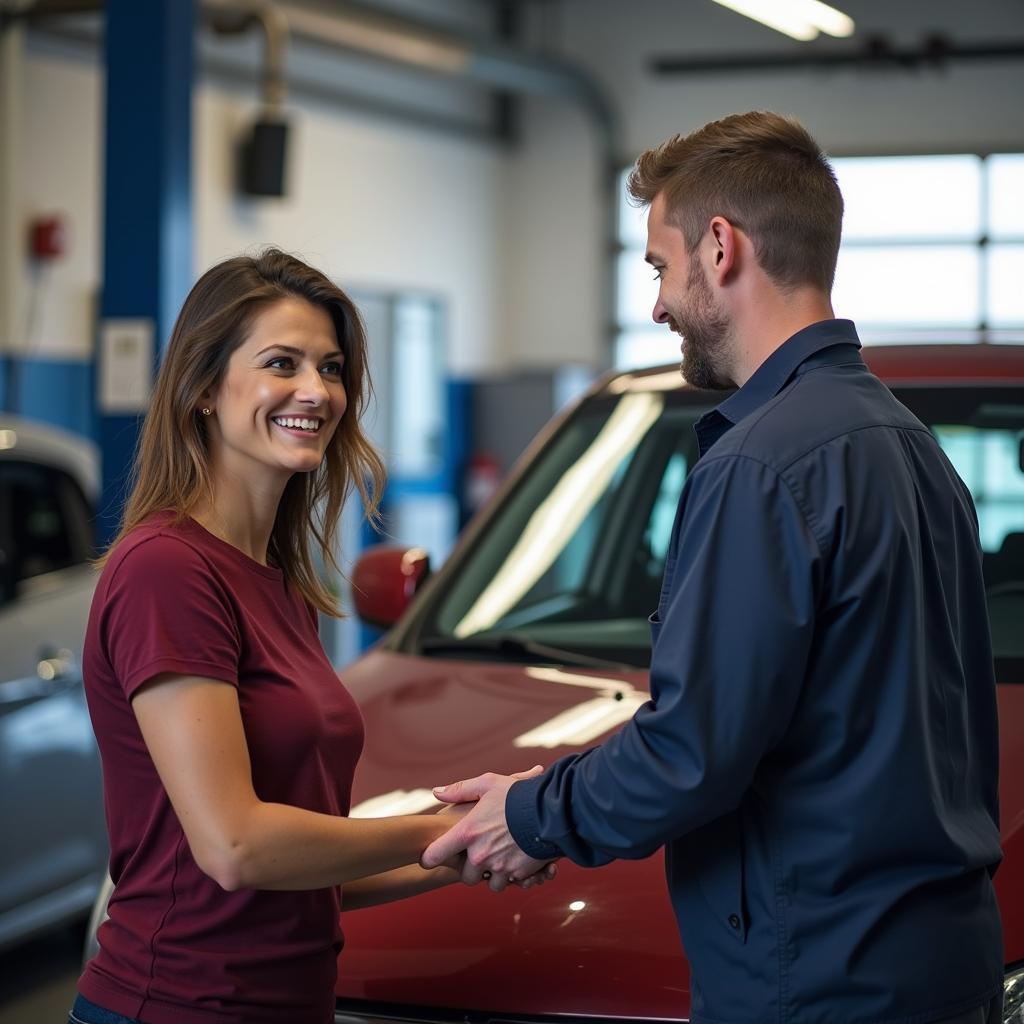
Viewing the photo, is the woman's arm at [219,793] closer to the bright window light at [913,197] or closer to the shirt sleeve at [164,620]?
the shirt sleeve at [164,620]

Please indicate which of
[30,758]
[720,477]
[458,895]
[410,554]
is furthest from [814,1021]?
[30,758]

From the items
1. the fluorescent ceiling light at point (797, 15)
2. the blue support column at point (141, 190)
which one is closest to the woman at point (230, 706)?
the blue support column at point (141, 190)

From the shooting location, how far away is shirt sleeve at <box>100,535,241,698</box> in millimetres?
1705

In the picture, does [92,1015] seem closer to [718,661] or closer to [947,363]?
[718,661]

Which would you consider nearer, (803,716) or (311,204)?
(803,716)

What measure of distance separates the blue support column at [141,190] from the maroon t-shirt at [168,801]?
11.9 feet

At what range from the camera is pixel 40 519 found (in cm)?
454

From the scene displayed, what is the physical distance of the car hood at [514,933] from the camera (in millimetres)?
1945

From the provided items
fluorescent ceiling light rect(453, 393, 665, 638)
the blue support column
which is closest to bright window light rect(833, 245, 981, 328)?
the blue support column

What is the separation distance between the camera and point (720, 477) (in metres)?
1.58

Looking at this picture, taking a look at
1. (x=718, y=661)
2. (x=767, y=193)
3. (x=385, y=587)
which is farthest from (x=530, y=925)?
(x=385, y=587)

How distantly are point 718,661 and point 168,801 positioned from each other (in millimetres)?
642

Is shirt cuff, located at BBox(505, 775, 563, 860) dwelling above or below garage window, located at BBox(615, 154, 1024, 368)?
below

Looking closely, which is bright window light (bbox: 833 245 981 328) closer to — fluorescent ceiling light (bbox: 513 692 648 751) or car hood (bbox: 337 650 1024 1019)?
fluorescent ceiling light (bbox: 513 692 648 751)
